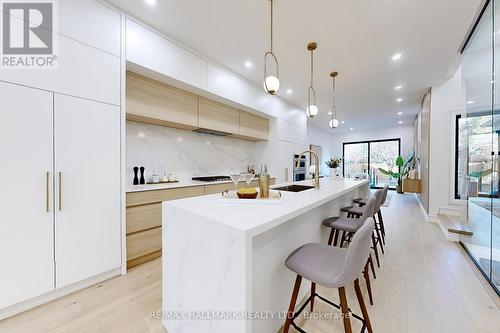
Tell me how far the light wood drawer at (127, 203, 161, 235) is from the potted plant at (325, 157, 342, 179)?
268 cm

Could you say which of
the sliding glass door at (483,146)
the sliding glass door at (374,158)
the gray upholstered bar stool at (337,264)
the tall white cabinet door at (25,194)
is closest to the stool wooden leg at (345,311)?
the gray upholstered bar stool at (337,264)

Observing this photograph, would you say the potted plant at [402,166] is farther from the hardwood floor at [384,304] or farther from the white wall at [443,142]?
the hardwood floor at [384,304]

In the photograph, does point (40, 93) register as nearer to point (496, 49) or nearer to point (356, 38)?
point (356, 38)

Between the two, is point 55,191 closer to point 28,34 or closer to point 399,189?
point 28,34

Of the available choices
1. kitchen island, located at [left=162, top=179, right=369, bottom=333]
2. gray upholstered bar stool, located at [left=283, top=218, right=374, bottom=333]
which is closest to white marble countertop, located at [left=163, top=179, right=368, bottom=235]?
kitchen island, located at [left=162, top=179, right=369, bottom=333]

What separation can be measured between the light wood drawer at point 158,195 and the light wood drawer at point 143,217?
64 millimetres

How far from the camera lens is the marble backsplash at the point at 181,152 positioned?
114 inches

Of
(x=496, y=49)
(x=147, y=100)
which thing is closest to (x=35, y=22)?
(x=147, y=100)

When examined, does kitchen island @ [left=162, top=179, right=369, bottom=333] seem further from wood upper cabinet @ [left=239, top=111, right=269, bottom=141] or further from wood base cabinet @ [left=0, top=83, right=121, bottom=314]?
wood upper cabinet @ [left=239, top=111, right=269, bottom=141]

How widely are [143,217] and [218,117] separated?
6.60 ft

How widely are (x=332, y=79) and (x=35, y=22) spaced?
410 cm

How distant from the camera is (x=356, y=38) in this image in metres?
2.62

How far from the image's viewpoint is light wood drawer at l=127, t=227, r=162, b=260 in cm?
232

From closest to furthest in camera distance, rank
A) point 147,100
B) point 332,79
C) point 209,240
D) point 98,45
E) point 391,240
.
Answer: point 209,240
point 98,45
point 147,100
point 391,240
point 332,79
